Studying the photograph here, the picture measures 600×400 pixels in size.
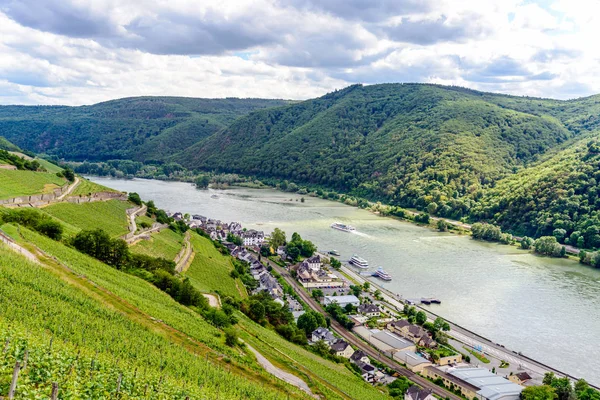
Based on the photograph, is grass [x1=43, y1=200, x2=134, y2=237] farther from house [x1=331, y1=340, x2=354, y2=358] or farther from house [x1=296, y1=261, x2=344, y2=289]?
house [x1=296, y1=261, x2=344, y2=289]

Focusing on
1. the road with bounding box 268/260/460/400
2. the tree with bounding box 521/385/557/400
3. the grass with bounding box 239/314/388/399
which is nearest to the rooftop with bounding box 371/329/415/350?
the road with bounding box 268/260/460/400

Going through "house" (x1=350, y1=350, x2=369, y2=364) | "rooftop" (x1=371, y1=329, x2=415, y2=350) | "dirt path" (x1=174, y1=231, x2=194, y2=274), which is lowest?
"house" (x1=350, y1=350, x2=369, y2=364)

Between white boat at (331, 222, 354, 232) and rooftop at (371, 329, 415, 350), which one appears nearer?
rooftop at (371, 329, 415, 350)

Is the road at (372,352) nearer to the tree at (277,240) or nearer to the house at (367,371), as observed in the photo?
the house at (367,371)

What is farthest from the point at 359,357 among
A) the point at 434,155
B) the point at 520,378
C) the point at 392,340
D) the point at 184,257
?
the point at 434,155

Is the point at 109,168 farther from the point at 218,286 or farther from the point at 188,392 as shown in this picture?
the point at 188,392
